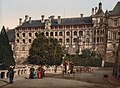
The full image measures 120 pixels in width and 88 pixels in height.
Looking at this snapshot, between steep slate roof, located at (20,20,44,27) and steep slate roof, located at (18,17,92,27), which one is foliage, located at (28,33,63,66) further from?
steep slate roof, located at (20,20,44,27)

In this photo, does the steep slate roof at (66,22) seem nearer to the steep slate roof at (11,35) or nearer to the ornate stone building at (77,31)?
the ornate stone building at (77,31)

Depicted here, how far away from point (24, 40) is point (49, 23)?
38.1 feet

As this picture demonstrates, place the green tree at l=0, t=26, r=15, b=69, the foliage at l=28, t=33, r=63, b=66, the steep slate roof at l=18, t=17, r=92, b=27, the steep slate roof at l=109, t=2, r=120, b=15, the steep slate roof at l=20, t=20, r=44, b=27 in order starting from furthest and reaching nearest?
the steep slate roof at l=20, t=20, r=44, b=27 → the steep slate roof at l=18, t=17, r=92, b=27 → the steep slate roof at l=109, t=2, r=120, b=15 → the foliage at l=28, t=33, r=63, b=66 → the green tree at l=0, t=26, r=15, b=69

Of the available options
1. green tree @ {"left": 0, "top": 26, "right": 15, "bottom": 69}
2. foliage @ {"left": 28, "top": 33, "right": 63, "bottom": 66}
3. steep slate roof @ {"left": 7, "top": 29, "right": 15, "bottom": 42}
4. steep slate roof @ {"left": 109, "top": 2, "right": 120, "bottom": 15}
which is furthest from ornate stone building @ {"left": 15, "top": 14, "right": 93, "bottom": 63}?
green tree @ {"left": 0, "top": 26, "right": 15, "bottom": 69}

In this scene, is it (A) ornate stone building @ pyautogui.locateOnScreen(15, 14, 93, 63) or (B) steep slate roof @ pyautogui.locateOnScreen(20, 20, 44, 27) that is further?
(B) steep slate roof @ pyautogui.locateOnScreen(20, 20, 44, 27)

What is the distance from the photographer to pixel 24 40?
115250mm

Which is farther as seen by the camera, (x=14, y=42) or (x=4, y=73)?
(x=14, y=42)

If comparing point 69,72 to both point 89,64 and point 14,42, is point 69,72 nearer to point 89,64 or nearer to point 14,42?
point 89,64

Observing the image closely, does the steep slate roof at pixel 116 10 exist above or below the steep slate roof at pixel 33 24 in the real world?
above

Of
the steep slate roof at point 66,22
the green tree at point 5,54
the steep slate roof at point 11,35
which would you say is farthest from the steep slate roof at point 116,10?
the steep slate roof at point 11,35

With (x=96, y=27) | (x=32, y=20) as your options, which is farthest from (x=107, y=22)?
(x=32, y=20)

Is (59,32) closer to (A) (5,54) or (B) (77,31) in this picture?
(B) (77,31)

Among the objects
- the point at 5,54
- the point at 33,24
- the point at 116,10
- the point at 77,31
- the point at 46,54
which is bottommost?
the point at 5,54

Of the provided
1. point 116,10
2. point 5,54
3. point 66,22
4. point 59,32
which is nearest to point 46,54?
point 5,54
